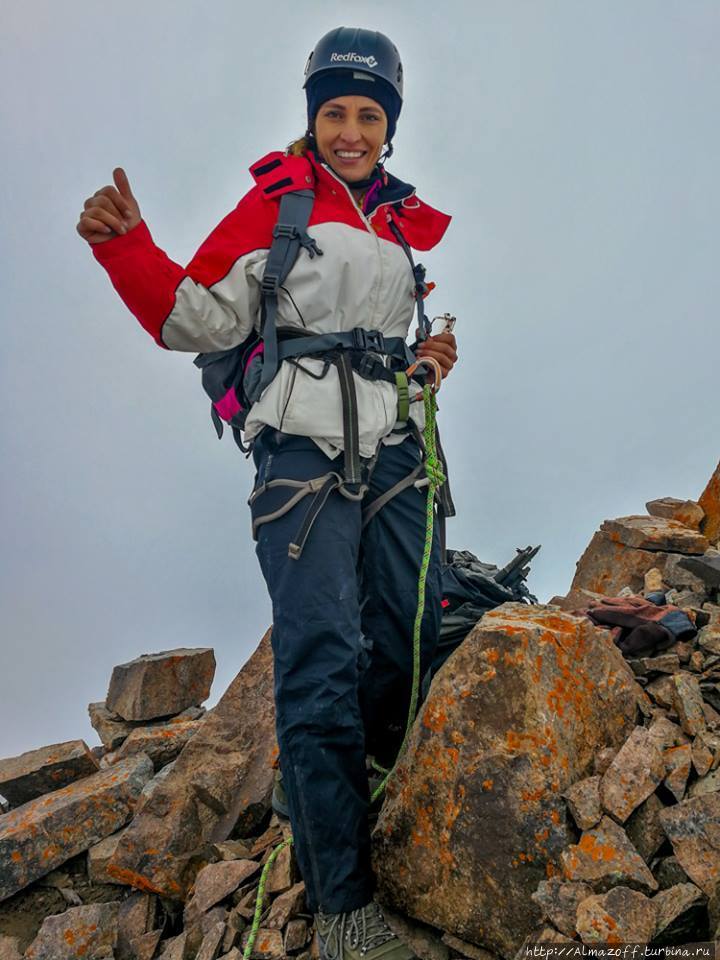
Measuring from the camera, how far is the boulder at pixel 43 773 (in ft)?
24.4

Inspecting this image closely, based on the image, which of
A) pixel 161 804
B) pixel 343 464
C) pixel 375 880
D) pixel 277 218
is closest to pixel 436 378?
pixel 343 464

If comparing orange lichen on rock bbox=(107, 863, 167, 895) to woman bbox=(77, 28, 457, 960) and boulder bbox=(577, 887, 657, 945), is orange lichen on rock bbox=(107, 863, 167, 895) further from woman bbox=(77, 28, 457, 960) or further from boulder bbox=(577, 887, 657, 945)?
boulder bbox=(577, 887, 657, 945)

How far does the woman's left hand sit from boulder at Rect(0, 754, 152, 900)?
17.4 feet

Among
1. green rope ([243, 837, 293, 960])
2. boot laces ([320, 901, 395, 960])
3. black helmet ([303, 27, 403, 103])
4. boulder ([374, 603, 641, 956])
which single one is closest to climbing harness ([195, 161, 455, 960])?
green rope ([243, 837, 293, 960])

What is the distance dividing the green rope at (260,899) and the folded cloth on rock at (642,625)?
112 inches

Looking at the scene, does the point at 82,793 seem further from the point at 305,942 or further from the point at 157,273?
the point at 157,273

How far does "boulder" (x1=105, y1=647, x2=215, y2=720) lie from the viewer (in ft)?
30.2

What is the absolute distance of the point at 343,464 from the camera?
174 inches

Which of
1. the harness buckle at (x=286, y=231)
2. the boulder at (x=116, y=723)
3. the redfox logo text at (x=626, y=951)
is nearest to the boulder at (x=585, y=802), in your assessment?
the redfox logo text at (x=626, y=951)

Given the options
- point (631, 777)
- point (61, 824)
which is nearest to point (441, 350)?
point (631, 777)

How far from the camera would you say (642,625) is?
5113 millimetres

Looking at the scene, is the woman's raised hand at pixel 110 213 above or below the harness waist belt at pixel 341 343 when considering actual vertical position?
above

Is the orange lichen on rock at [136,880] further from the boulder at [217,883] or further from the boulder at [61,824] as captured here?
the boulder at [61,824]

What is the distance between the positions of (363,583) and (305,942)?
7.16 feet
